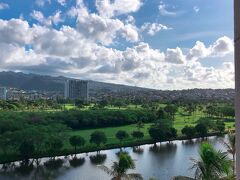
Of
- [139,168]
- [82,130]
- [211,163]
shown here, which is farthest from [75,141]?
[211,163]

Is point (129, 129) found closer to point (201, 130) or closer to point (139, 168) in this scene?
point (201, 130)

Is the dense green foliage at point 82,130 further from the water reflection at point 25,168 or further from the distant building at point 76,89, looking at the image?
the distant building at point 76,89

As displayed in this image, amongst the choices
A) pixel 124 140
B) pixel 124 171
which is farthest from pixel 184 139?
pixel 124 171

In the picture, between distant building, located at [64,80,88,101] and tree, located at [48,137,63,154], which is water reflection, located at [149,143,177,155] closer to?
tree, located at [48,137,63,154]

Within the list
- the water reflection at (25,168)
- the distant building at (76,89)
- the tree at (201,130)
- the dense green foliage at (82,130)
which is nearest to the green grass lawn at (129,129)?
the dense green foliage at (82,130)

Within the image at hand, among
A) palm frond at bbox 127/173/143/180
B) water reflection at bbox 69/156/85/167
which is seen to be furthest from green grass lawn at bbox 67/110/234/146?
palm frond at bbox 127/173/143/180

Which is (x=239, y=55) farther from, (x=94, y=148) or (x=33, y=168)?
(x=94, y=148)
